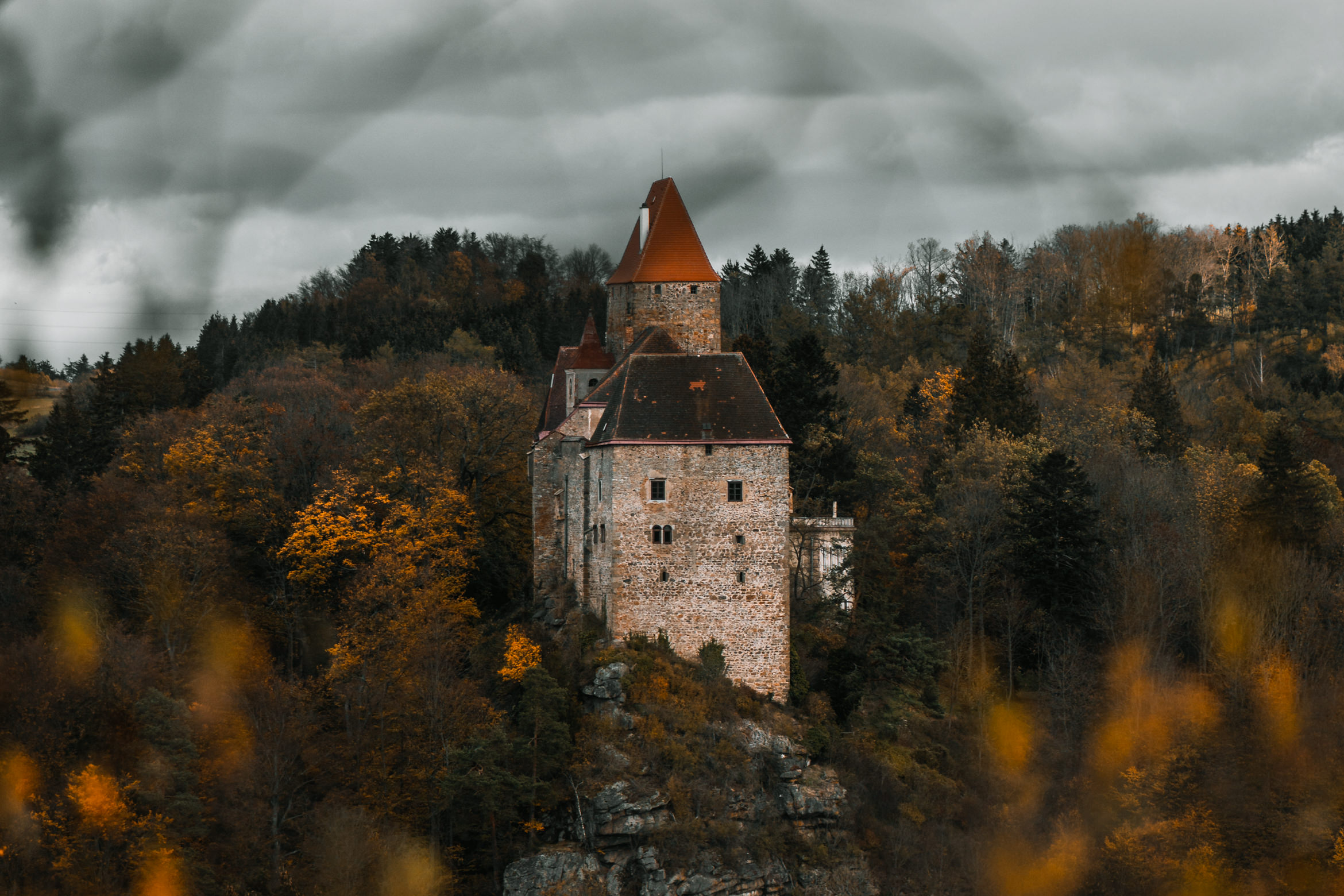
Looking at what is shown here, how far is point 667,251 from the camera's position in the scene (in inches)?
2104

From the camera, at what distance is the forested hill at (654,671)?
44.7 metres

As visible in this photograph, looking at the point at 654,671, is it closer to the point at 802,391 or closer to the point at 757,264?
the point at 802,391

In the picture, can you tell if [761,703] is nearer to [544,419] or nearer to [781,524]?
[781,524]

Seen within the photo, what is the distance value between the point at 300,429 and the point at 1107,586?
125 ft

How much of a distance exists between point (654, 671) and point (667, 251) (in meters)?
17.8

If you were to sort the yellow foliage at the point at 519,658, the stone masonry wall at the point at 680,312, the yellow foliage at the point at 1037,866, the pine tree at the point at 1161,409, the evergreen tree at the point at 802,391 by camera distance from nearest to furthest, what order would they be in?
the yellow foliage at the point at 519,658
the yellow foliage at the point at 1037,866
the stone masonry wall at the point at 680,312
the evergreen tree at the point at 802,391
the pine tree at the point at 1161,409

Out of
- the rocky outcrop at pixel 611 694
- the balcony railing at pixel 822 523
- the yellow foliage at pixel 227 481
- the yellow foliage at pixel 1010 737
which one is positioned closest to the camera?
the rocky outcrop at pixel 611 694

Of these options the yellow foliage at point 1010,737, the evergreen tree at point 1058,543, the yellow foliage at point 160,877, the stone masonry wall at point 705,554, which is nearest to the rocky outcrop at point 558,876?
the stone masonry wall at point 705,554

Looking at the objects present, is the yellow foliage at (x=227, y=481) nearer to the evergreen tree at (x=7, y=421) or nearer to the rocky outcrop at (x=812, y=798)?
the evergreen tree at (x=7, y=421)

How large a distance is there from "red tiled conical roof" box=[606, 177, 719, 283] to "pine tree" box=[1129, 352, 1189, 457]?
32967mm

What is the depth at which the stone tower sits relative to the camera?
52656 millimetres

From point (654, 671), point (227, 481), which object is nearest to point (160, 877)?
point (654, 671)

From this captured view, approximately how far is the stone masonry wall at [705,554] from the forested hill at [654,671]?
121cm

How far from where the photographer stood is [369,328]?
109m
